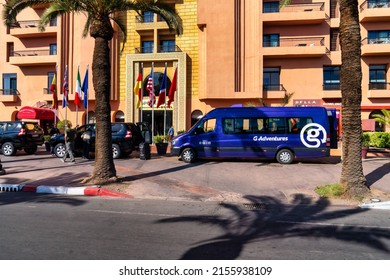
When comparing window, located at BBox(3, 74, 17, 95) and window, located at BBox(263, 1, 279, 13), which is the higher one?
window, located at BBox(263, 1, 279, 13)

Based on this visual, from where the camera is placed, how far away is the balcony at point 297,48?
27.5m

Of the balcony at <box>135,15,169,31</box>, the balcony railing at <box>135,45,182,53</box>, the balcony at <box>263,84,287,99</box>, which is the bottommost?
the balcony at <box>263,84,287,99</box>

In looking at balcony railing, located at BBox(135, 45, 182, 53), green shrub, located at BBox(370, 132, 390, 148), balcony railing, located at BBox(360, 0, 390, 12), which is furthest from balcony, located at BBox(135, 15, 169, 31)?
green shrub, located at BBox(370, 132, 390, 148)

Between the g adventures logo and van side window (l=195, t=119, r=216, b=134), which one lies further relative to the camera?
van side window (l=195, t=119, r=216, b=134)

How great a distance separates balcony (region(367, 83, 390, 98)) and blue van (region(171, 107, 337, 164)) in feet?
51.0

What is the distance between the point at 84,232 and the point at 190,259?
2.27 m

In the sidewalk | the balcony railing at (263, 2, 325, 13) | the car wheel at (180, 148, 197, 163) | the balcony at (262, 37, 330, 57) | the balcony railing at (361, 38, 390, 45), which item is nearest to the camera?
the sidewalk

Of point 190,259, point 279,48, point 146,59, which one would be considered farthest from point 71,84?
point 190,259

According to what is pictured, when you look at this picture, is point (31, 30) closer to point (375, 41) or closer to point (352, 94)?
point (352, 94)

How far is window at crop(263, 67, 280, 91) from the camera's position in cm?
2930

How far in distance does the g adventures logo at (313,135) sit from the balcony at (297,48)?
51.1 feet

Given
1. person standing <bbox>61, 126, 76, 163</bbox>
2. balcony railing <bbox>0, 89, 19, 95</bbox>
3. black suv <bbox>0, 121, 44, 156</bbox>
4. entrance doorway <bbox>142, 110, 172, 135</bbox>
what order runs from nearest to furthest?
person standing <bbox>61, 126, 76, 163</bbox> → black suv <bbox>0, 121, 44, 156</bbox> → entrance doorway <bbox>142, 110, 172, 135</bbox> → balcony railing <bbox>0, 89, 19, 95</bbox>

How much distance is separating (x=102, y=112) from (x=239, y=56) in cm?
2057

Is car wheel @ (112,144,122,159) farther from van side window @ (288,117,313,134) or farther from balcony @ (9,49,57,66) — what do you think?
balcony @ (9,49,57,66)
